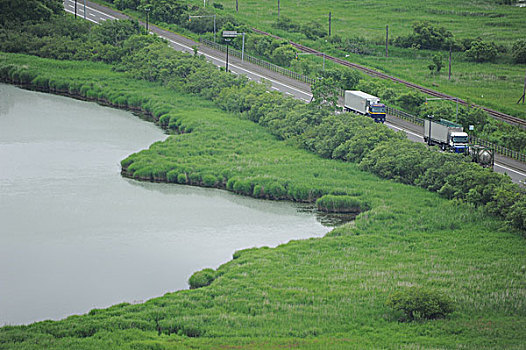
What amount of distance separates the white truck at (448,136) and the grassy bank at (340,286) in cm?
1041

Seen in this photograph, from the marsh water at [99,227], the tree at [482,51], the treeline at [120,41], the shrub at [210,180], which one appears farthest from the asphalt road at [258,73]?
the tree at [482,51]

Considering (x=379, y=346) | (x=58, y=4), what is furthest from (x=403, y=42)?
(x=379, y=346)

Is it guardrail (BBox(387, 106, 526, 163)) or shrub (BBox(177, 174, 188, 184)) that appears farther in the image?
guardrail (BBox(387, 106, 526, 163))

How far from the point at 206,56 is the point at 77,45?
22032mm

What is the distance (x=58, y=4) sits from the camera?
5325 inches

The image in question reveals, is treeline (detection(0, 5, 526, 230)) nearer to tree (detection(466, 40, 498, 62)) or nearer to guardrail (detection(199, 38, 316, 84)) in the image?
guardrail (detection(199, 38, 316, 84))

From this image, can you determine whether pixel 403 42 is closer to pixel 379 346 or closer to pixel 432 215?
pixel 432 215

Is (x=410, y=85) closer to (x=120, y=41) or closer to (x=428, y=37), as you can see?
(x=428, y=37)

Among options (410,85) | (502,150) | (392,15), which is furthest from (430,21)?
(502,150)

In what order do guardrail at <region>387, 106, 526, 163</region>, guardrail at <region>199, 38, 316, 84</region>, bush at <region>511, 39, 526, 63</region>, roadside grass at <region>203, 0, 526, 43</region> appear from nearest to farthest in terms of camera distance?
guardrail at <region>387, 106, 526, 163</region> → guardrail at <region>199, 38, 316, 84</region> → bush at <region>511, 39, 526, 63</region> → roadside grass at <region>203, 0, 526, 43</region>

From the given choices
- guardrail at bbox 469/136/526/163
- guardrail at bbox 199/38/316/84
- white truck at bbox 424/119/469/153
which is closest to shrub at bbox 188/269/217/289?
white truck at bbox 424/119/469/153

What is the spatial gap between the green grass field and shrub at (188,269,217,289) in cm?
6388

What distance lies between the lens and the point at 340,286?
44000 mm

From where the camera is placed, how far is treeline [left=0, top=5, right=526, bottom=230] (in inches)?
2345
